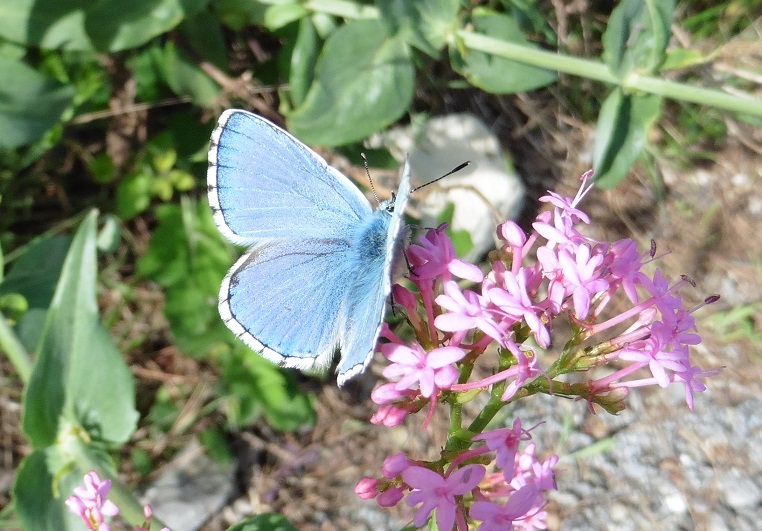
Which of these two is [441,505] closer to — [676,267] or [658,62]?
[658,62]

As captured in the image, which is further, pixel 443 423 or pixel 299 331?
pixel 443 423

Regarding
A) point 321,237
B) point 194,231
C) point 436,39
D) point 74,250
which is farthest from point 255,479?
point 436,39

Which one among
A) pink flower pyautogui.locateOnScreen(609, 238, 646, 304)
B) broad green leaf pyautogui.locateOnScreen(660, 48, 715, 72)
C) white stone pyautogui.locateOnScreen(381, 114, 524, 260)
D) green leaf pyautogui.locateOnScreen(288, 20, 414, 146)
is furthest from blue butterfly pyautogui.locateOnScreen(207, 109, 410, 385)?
white stone pyautogui.locateOnScreen(381, 114, 524, 260)

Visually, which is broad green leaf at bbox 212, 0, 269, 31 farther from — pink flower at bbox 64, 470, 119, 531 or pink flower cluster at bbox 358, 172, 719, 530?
pink flower at bbox 64, 470, 119, 531

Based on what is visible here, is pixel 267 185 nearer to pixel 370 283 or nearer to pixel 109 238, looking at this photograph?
pixel 370 283

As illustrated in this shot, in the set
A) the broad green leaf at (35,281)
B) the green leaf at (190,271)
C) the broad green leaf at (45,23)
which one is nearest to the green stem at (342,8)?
the broad green leaf at (45,23)
